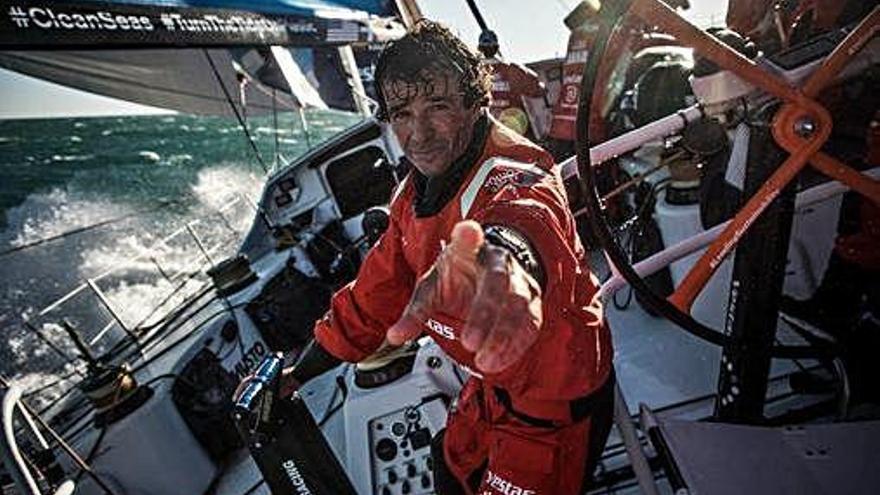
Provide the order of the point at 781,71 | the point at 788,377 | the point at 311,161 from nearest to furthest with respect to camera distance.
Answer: the point at 781,71 < the point at 788,377 < the point at 311,161

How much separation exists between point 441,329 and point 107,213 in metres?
23.5

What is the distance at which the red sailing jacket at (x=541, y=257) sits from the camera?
1.10 meters

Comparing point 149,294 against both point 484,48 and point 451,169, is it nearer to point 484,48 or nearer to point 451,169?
point 484,48

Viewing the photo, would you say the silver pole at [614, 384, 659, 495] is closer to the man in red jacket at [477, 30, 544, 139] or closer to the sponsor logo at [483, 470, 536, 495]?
the sponsor logo at [483, 470, 536, 495]

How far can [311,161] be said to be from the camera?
266 inches

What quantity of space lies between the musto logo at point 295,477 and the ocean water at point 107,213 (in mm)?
2570

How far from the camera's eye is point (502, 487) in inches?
51.5

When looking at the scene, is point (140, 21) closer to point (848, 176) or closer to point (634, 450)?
point (634, 450)

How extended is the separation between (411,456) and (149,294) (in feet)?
39.7

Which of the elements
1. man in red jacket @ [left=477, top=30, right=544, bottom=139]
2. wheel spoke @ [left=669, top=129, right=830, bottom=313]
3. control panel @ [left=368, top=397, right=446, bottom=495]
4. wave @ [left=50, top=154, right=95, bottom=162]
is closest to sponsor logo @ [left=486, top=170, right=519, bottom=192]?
wheel spoke @ [left=669, top=129, right=830, bottom=313]

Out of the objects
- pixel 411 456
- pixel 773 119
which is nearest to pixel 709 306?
pixel 773 119

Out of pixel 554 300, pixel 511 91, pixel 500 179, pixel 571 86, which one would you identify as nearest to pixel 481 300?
pixel 554 300

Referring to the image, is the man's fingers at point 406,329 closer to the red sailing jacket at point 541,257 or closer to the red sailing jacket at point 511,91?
the red sailing jacket at point 541,257

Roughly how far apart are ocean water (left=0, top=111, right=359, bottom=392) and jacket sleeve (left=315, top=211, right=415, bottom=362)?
2638mm
